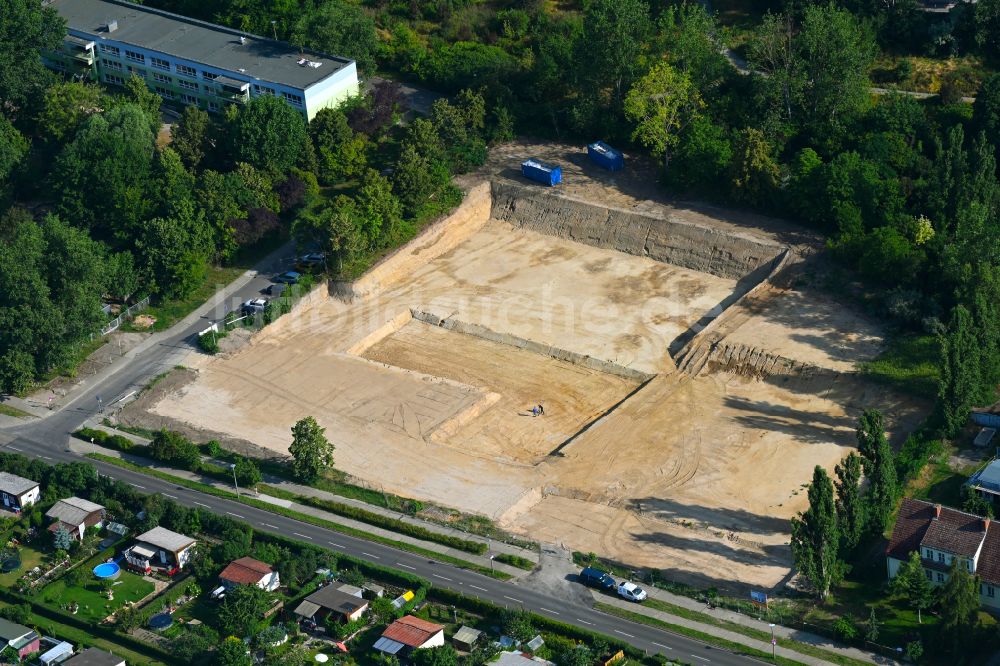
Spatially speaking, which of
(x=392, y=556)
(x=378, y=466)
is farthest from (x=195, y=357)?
(x=392, y=556)

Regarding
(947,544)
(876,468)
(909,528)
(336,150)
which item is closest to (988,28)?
(336,150)

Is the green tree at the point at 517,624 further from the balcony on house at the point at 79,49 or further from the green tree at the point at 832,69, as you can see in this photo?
the balcony on house at the point at 79,49

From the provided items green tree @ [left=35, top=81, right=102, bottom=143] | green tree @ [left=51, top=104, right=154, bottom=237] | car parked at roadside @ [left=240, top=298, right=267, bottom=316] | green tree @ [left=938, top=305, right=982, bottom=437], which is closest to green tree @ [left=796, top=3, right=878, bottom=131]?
green tree @ [left=938, top=305, right=982, bottom=437]

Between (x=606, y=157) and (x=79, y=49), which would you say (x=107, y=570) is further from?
(x=79, y=49)

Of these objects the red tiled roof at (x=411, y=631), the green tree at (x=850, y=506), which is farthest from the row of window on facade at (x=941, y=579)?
the red tiled roof at (x=411, y=631)

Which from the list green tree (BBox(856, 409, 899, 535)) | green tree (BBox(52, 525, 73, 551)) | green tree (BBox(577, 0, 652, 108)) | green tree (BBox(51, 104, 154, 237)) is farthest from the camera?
green tree (BBox(577, 0, 652, 108))

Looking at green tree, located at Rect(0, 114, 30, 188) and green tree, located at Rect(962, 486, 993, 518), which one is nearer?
green tree, located at Rect(962, 486, 993, 518)

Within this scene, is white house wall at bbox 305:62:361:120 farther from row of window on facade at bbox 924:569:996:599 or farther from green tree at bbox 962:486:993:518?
row of window on facade at bbox 924:569:996:599
